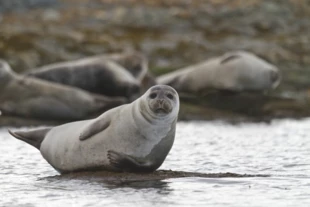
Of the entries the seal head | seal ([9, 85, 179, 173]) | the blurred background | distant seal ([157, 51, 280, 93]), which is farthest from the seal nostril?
the seal head

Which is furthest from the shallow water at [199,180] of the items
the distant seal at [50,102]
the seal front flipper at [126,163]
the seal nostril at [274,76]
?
the seal nostril at [274,76]

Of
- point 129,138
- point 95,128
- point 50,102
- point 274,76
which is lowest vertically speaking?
point 129,138

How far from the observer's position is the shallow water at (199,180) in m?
10.6

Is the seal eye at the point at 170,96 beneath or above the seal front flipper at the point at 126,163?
above

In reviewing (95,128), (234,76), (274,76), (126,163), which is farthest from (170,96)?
(274,76)

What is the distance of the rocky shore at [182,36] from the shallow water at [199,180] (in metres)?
4.66

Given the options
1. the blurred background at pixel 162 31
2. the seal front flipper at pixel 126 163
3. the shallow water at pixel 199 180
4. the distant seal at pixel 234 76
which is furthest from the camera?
the blurred background at pixel 162 31

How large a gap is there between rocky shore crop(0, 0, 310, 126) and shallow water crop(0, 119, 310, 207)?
4.66 meters

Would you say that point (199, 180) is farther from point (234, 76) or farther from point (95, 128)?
point (234, 76)

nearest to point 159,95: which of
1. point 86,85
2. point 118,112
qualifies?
point 118,112

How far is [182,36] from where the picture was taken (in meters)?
47.8

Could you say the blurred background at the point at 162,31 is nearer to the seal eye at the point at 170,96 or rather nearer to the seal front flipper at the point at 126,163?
the seal front flipper at the point at 126,163

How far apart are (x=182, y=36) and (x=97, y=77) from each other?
2436 centimetres

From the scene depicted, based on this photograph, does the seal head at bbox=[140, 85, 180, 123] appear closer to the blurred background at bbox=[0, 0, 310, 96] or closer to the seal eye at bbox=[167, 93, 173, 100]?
the seal eye at bbox=[167, 93, 173, 100]
